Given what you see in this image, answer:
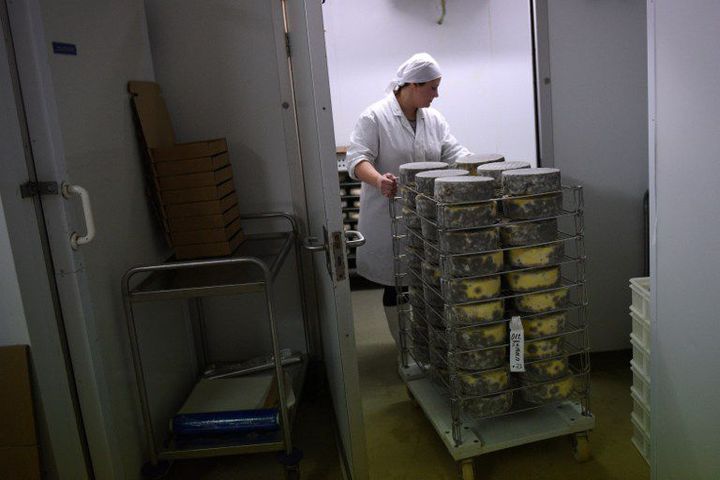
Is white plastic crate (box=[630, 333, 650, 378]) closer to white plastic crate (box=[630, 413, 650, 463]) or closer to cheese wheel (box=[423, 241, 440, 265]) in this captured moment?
white plastic crate (box=[630, 413, 650, 463])

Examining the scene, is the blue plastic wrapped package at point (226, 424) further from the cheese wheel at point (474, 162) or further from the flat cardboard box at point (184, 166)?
the cheese wheel at point (474, 162)

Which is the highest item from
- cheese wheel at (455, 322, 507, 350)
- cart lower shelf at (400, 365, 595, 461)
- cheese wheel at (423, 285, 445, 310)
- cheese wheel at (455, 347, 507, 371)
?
cheese wheel at (423, 285, 445, 310)

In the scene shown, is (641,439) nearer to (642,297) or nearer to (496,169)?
(642,297)

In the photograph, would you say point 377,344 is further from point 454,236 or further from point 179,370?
point 454,236

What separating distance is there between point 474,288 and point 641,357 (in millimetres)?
682

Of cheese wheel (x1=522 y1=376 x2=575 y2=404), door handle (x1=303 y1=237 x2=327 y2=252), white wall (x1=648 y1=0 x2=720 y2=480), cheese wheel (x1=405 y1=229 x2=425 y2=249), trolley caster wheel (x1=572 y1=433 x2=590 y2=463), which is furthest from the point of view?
cheese wheel (x1=405 y1=229 x2=425 y2=249)

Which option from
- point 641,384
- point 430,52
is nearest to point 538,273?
point 641,384

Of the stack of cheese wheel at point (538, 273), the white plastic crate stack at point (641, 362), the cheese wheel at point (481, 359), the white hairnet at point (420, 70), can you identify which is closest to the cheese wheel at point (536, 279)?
the stack of cheese wheel at point (538, 273)

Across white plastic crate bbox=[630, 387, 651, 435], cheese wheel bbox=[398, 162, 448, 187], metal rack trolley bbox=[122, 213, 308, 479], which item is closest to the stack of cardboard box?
metal rack trolley bbox=[122, 213, 308, 479]

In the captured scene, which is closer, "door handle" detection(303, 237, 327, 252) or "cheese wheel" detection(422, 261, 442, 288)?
"door handle" detection(303, 237, 327, 252)

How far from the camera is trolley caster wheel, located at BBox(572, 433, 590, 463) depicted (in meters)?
2.09

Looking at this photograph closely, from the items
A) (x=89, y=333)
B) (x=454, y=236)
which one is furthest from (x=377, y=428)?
(x=89, y=333)

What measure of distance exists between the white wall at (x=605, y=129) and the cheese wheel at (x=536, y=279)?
0.80 meters

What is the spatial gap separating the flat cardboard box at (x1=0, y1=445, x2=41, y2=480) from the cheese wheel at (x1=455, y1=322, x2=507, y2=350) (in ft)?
4.28
